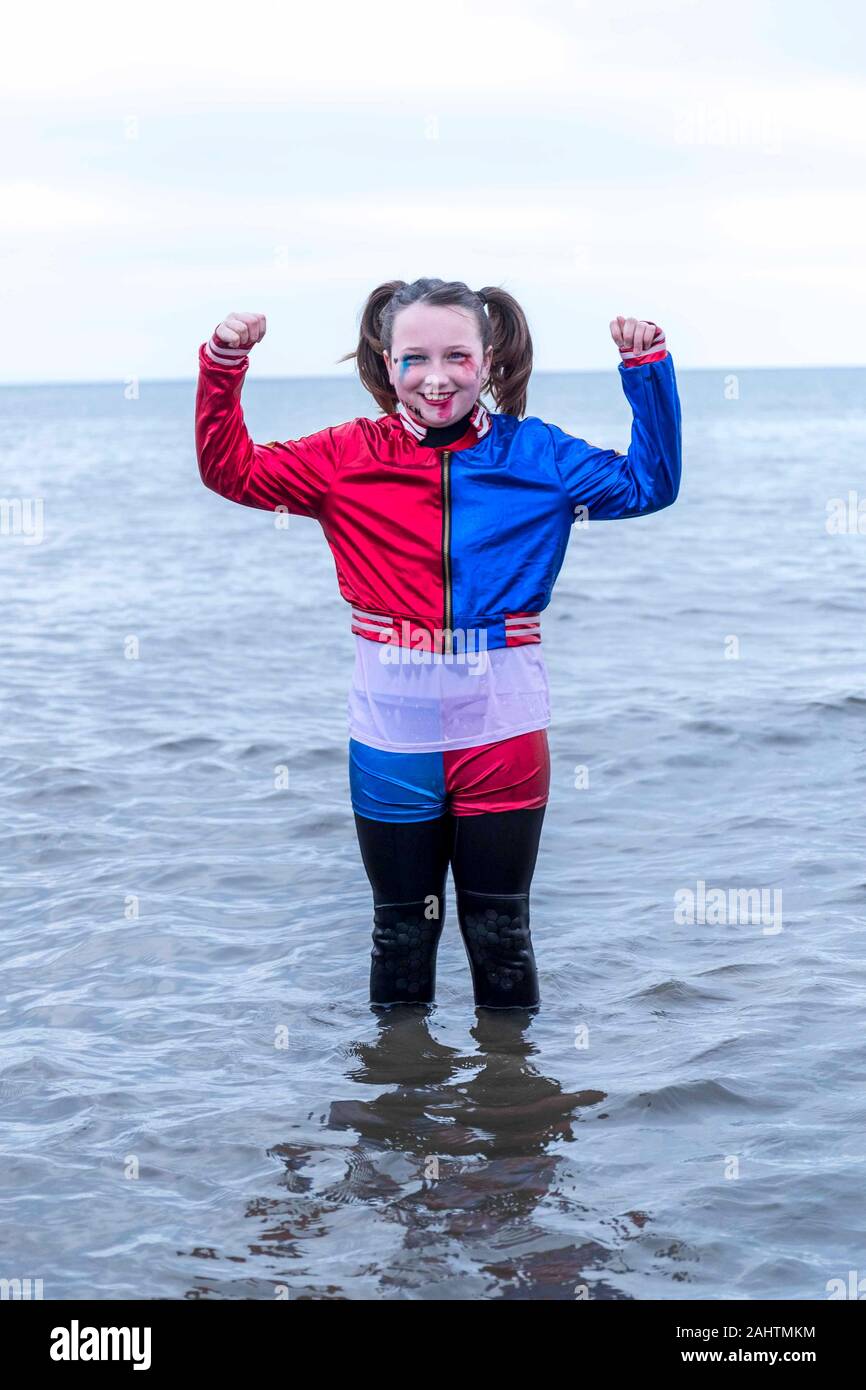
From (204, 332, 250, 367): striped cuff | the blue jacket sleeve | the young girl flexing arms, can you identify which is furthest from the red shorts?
(204, 332, 250, 367): striped cuff

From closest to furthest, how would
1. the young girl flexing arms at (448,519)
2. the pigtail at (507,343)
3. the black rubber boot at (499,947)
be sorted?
1. the young girl flexing arms at (448,519)
2. the pigtail at (507,343)
3. the black rubber boot at (499,947)

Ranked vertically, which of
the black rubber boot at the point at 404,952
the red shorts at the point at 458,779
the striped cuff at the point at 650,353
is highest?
the striped cuff at the point at 650,353


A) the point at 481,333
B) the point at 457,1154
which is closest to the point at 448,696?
the point at 481,333

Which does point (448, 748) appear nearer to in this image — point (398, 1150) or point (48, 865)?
point (398, 1150)

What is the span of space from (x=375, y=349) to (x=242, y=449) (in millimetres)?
531

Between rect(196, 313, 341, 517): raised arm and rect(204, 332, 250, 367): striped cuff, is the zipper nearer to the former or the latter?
rect(196, 313, 341, 517): raised arm

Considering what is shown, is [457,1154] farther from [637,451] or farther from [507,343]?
[507,343]

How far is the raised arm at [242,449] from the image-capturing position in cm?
397

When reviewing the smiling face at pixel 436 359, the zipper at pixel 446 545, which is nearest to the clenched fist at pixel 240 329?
the smiling face at pixel 436 359

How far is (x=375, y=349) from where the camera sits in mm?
4355

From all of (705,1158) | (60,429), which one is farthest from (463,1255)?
(60,429)

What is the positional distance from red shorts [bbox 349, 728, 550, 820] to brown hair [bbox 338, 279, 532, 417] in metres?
0.96

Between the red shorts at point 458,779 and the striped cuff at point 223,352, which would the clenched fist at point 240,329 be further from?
the red shorts at point 458,779
